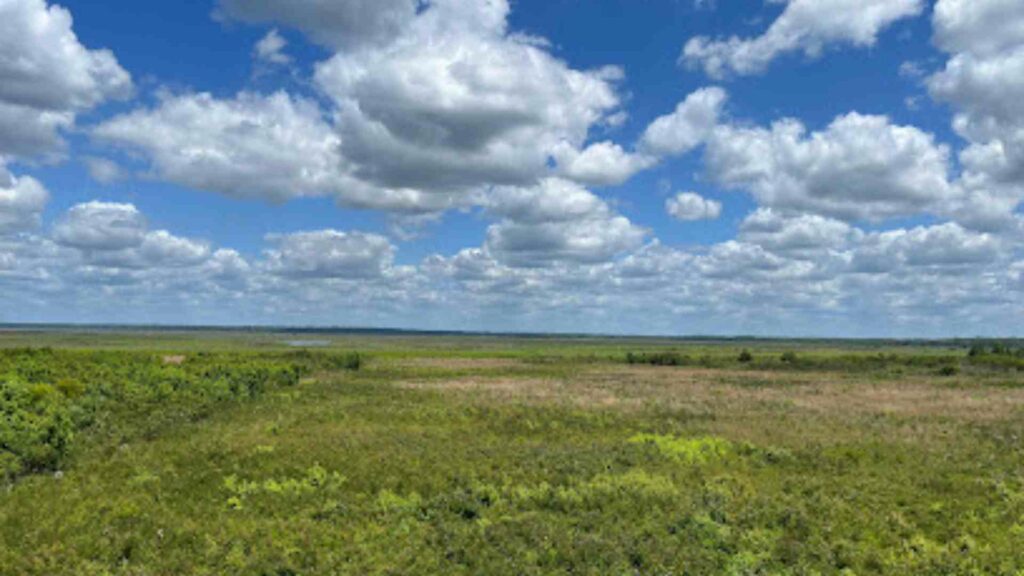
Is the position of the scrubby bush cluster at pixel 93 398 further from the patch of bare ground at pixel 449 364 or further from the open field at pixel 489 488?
the patch of bare ground at pixel 449 364

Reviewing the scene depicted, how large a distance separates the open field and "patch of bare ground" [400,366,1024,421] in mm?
2431

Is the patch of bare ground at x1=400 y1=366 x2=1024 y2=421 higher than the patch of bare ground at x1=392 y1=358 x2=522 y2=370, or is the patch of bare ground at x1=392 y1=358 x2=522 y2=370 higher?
the patch of bare ground at x1=392 y1=358 x2=522 y2=370

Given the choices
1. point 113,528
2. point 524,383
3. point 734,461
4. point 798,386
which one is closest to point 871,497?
point 734,461

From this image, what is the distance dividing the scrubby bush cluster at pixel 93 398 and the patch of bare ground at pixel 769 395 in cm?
1621

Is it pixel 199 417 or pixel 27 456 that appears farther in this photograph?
pixel 199 417

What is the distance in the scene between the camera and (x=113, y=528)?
16.3 meters

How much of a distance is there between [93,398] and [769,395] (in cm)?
4712

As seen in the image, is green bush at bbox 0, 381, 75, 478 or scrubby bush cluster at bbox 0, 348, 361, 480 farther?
scrubby bush cluster at bbox 0, 348, 361, 480

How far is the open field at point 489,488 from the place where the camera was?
50.1 ft


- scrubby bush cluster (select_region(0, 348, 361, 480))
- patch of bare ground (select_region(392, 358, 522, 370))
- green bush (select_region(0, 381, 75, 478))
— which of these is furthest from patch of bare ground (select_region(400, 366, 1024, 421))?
green bush (select_region(0, 381, 75, 478))

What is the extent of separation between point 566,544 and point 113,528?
1036cm

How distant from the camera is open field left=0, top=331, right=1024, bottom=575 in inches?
601

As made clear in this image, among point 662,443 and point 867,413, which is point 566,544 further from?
point 867,413

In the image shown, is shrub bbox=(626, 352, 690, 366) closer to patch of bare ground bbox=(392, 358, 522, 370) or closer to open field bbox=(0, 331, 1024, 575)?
patch of bare ground bbox=(392, 358, 522, 370)
